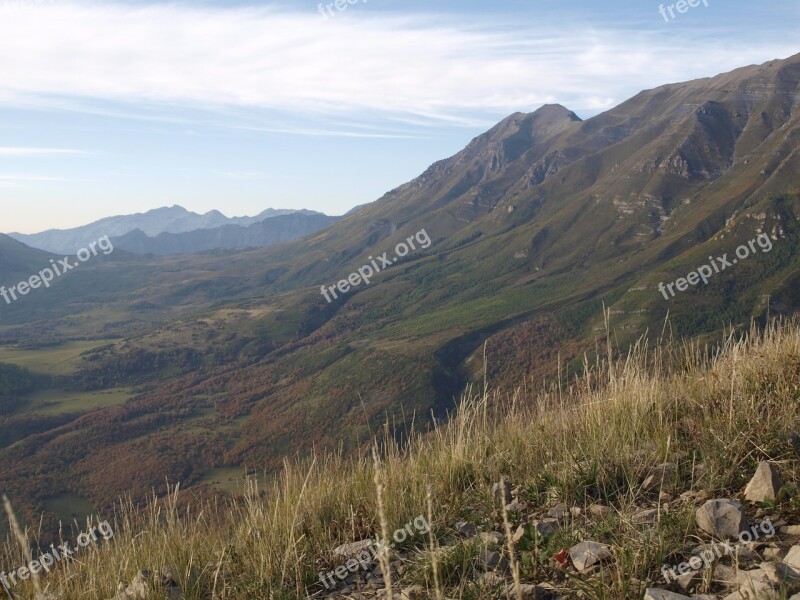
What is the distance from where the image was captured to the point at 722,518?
4.25 m

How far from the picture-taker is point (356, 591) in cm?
457

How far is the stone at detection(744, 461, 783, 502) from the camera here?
14.7ft

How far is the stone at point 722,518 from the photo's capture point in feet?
13.7

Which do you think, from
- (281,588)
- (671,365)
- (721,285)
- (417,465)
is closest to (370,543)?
(281,588)

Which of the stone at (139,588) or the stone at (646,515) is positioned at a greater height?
the stone at (139,588)

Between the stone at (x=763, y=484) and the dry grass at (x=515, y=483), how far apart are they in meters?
0.20

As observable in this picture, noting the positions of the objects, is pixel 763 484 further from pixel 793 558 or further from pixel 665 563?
pixel 665 563

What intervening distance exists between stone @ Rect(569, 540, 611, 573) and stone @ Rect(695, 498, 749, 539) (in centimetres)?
78

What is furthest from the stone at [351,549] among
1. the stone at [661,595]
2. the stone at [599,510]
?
the stone at [661,595]

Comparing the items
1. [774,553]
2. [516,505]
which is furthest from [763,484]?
[516,505]

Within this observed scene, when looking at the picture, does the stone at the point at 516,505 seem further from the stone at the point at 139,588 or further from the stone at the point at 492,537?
the stone at the point at 139,588

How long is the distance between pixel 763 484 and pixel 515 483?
2.20 m

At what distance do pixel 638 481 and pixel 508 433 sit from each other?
2.03 metres

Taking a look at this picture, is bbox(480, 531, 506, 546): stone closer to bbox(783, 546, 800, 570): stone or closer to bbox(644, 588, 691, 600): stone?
bbox(644, 588, 691, 600): stone
